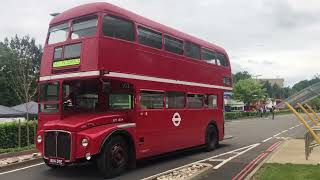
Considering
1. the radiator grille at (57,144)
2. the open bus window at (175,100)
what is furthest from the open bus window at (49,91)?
the open bus window at (175,100)

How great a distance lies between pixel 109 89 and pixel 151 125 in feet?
6.52

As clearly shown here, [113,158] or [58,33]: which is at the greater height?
[58,33]

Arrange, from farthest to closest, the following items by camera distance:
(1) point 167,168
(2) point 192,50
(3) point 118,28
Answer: (2) point 192,50 → (1) point 167,168 → (3) point 118,28

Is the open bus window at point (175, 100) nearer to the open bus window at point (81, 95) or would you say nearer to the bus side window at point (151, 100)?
the bus side window at point (151, 100)

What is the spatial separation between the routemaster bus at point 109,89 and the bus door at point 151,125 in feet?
0.10

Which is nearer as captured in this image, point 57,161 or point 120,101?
point 57,161

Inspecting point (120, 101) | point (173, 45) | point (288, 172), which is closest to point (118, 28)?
point (120, 101)

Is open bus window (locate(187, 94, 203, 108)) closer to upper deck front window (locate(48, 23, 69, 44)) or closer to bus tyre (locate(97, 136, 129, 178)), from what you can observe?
bus tyre (locate(97, 136, 129, 178))

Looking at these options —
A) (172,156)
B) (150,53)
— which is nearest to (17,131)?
(172,156)

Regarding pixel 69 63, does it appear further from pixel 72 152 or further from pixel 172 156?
pixel 172 156

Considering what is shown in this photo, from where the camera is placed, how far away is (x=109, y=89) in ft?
40.5

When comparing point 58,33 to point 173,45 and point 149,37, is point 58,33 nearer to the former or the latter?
point 149,37

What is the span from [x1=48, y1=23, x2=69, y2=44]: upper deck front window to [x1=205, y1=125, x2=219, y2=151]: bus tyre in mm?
7588

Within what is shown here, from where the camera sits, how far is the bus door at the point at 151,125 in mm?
13000
